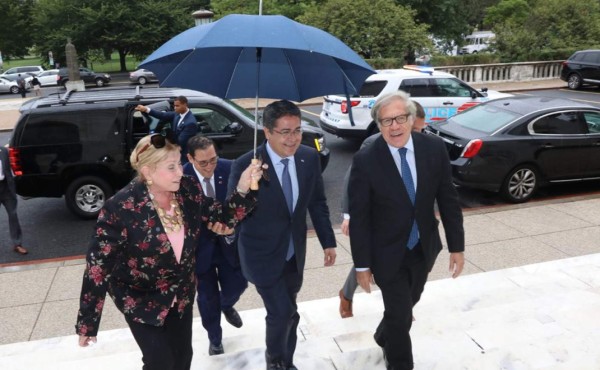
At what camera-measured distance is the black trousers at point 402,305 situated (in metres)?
3.45

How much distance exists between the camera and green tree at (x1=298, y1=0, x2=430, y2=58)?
25.3 m

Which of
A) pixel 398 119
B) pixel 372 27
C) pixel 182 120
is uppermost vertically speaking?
pixel 372 27

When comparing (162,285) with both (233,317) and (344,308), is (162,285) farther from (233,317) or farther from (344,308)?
(344,308)

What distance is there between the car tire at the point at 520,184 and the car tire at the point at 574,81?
59.3 feet

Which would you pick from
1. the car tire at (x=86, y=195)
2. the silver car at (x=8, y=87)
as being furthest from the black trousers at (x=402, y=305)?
the silver car at (x=8, y=87)

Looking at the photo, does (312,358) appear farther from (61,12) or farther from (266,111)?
(61,12)

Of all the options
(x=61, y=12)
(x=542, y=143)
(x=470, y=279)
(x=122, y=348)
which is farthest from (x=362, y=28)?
(x=61, y=12)

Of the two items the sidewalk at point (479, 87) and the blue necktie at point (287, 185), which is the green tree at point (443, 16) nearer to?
the sidewalk at point (479, 87)

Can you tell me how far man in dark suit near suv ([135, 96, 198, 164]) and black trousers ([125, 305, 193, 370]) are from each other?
161 inches

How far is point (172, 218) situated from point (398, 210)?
1408mm

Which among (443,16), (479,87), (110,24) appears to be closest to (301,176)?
(479,87)

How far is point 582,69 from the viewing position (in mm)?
23266

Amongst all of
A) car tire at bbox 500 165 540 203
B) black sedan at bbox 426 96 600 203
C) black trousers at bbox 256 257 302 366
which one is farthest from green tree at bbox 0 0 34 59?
black trousers at bbox 256 257 302 366

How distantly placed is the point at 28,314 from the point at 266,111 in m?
3.59
